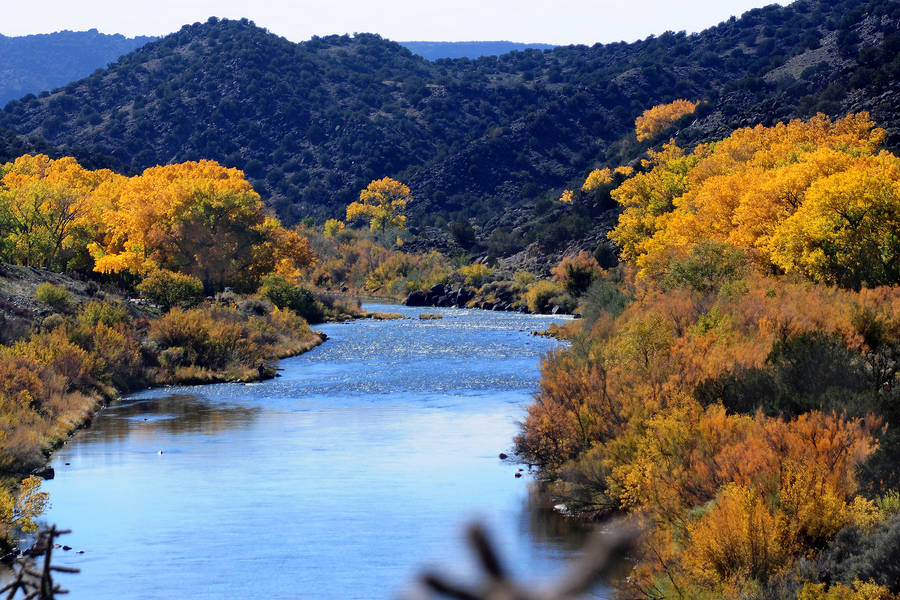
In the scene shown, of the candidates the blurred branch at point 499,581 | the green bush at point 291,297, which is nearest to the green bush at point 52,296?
the green bush at point 291,297

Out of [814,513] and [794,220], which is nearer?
[814,513]

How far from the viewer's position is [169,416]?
3888 cm

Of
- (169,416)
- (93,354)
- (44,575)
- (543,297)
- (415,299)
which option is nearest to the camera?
(44,575)

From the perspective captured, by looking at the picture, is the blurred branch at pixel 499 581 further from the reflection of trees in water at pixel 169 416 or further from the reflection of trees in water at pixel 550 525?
the reflection of trees in water at pixel 169 416

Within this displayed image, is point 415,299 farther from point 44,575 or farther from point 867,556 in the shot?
point 44,575

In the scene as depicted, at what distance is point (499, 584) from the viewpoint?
4.75 feet

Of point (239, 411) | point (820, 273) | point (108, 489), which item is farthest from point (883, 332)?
point (239, 411)

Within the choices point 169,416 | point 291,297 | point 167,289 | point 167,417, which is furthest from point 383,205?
point 167,417

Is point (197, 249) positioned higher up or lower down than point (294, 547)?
higher up

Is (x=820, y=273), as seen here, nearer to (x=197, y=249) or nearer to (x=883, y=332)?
(x=883, y=332)

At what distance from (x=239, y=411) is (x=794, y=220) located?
892 inches

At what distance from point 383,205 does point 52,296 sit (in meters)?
105

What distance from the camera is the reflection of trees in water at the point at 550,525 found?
73.8 feet

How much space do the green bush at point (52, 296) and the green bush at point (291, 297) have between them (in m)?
25.5
